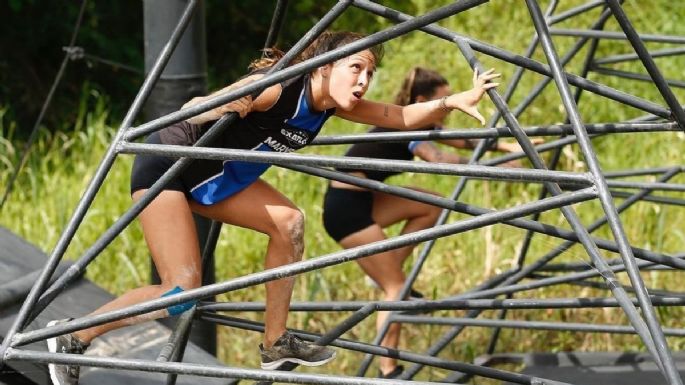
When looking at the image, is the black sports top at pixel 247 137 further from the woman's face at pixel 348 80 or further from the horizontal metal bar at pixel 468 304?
the horizontal metal bar at pixel 468 304

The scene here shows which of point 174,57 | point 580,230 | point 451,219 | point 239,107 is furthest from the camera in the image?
point 451,219

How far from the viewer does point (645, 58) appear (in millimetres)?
3859

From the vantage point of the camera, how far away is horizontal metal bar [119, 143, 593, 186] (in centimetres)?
347

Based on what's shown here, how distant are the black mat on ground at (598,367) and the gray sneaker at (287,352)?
203cm

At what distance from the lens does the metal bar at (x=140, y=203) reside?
149 inches

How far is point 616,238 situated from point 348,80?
1.13m

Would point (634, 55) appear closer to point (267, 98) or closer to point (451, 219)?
point (267, 98)

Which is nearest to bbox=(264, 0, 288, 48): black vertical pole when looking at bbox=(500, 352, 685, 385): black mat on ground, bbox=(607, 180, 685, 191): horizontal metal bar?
bbox=(607, 180, 685, 191): horizontal metal bar

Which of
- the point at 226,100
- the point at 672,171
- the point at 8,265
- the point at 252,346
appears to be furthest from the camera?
the point at 252,346

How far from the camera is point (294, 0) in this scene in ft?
38.9

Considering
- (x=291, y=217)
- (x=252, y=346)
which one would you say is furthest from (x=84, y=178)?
(x=291, y=217)

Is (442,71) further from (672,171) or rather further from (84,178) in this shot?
(672,171)

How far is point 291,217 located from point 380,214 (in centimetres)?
218

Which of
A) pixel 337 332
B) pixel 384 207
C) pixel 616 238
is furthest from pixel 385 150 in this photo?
pixel 616 238
